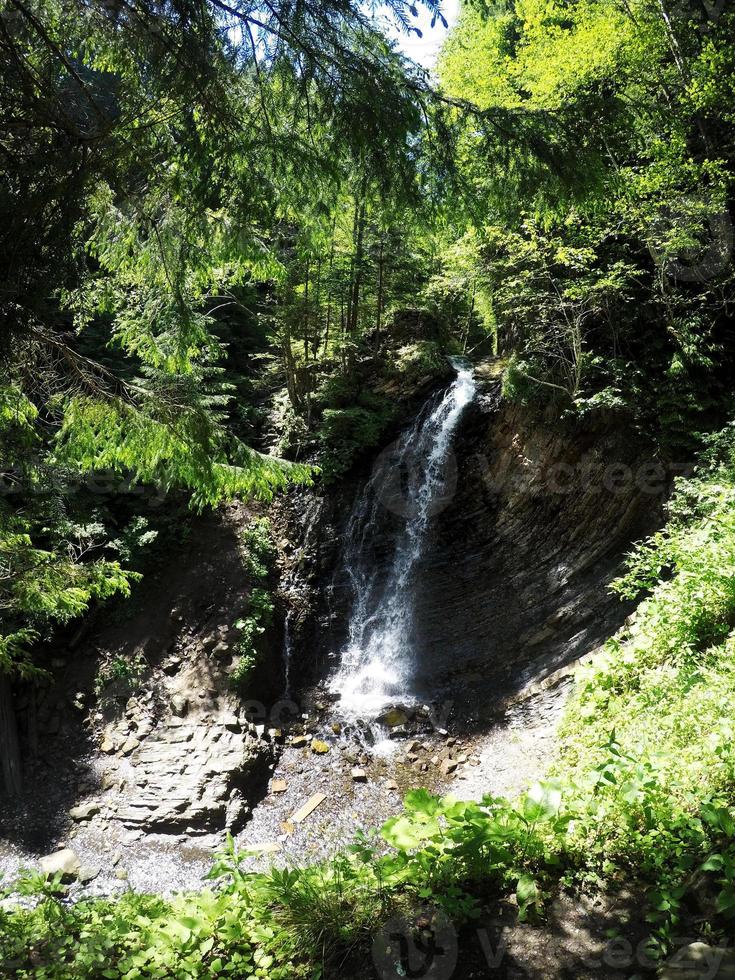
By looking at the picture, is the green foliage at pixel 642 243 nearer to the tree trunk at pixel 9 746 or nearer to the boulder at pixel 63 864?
the boulder at pixel 63 864

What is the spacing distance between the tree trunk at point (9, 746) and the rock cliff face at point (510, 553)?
462 cm

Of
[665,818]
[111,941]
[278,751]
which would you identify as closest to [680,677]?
[665,818]

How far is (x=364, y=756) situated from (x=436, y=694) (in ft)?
5.22

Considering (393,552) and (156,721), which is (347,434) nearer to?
(393,552)

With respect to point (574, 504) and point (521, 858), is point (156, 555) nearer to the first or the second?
point (574, 504)

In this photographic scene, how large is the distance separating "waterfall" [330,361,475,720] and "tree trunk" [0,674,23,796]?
493 cm

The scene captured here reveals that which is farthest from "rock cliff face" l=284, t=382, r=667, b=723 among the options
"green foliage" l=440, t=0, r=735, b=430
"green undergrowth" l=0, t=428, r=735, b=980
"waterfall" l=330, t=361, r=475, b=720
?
"green undergrowth" l=0, t=428, r=735, b=980

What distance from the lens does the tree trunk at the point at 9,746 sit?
845 cm

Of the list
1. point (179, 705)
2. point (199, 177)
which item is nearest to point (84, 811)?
point (179, 705)

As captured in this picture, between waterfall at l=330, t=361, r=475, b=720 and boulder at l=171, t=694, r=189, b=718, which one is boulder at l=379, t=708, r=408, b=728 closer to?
waterfall at l=330, t=361, r=475, b=720

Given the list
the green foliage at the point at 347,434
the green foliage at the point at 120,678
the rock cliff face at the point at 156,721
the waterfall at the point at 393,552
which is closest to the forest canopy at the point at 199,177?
the rock cliff face at the point at 156,721

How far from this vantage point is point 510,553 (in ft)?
34.2

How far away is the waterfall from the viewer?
390 inches

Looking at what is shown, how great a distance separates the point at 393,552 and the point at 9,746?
23.6ft
